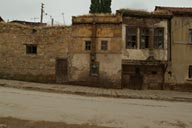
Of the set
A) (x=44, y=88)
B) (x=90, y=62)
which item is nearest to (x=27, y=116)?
(x=44, y=88)

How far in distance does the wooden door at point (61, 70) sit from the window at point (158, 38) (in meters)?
8.77

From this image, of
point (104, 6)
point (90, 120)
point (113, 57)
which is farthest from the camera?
point (104, 6)

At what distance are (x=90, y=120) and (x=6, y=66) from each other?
67.5ft

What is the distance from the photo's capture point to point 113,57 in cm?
2911

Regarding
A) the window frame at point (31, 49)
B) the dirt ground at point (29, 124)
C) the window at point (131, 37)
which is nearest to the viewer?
the dirt ground at point (29, 124)

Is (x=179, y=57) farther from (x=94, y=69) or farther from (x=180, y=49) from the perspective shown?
(x=94, y=69)

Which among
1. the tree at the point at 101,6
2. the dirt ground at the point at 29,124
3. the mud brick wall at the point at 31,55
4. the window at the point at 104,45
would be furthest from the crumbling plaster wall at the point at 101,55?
the dirt ground at the point at 29,124

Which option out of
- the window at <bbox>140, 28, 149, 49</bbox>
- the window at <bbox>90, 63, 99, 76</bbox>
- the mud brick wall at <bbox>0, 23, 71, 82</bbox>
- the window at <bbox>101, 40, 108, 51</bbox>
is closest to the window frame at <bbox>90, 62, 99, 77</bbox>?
the window at <bbox>90, 63, 99, 76</bbox>

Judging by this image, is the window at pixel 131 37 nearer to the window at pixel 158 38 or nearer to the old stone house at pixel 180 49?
the window at pixel 158 38

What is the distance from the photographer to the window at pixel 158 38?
97.6 feet

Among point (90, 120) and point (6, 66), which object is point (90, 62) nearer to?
point (6, 66)

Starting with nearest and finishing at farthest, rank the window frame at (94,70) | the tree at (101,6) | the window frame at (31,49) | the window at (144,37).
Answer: the window frame at (94,70) < the window at (144,37) < the window frame at (31,49) < the tree at (101,6)

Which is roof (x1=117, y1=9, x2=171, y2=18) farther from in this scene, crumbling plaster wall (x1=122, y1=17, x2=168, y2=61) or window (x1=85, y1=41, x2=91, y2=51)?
window (x1=85, y1=41, x2=91, y2=51)

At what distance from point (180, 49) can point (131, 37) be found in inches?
189
